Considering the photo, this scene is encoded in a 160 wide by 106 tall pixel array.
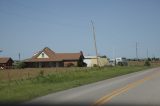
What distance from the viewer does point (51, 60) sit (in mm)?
106188

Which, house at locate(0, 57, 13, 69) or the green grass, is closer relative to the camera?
the green grass

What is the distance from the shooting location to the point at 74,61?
110000mm

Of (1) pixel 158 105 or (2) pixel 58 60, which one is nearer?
(1) pixel 158 105

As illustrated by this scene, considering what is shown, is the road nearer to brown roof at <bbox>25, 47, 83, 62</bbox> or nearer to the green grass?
the green grass

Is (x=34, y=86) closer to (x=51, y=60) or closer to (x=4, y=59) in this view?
(x=51, y=60)

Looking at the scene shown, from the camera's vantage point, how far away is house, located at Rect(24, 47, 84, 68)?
107m

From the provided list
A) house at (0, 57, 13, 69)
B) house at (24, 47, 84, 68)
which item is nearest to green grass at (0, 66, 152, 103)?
house at (24, 47, 84, 68)

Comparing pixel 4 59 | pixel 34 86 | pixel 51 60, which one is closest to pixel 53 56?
pixel 51 60

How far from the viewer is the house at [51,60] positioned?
350 ft

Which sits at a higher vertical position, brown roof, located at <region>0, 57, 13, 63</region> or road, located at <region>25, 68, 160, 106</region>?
brown roof, located at <region>0, 57, 13, 63</region>

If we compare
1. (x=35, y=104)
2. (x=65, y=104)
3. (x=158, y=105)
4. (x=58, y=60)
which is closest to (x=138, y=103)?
(x=158, y=105)

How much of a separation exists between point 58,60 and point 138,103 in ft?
307

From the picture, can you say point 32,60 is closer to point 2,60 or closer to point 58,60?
point 58,60

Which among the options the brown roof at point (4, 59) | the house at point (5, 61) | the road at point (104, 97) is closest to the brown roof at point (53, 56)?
the house at point (5, 61)
